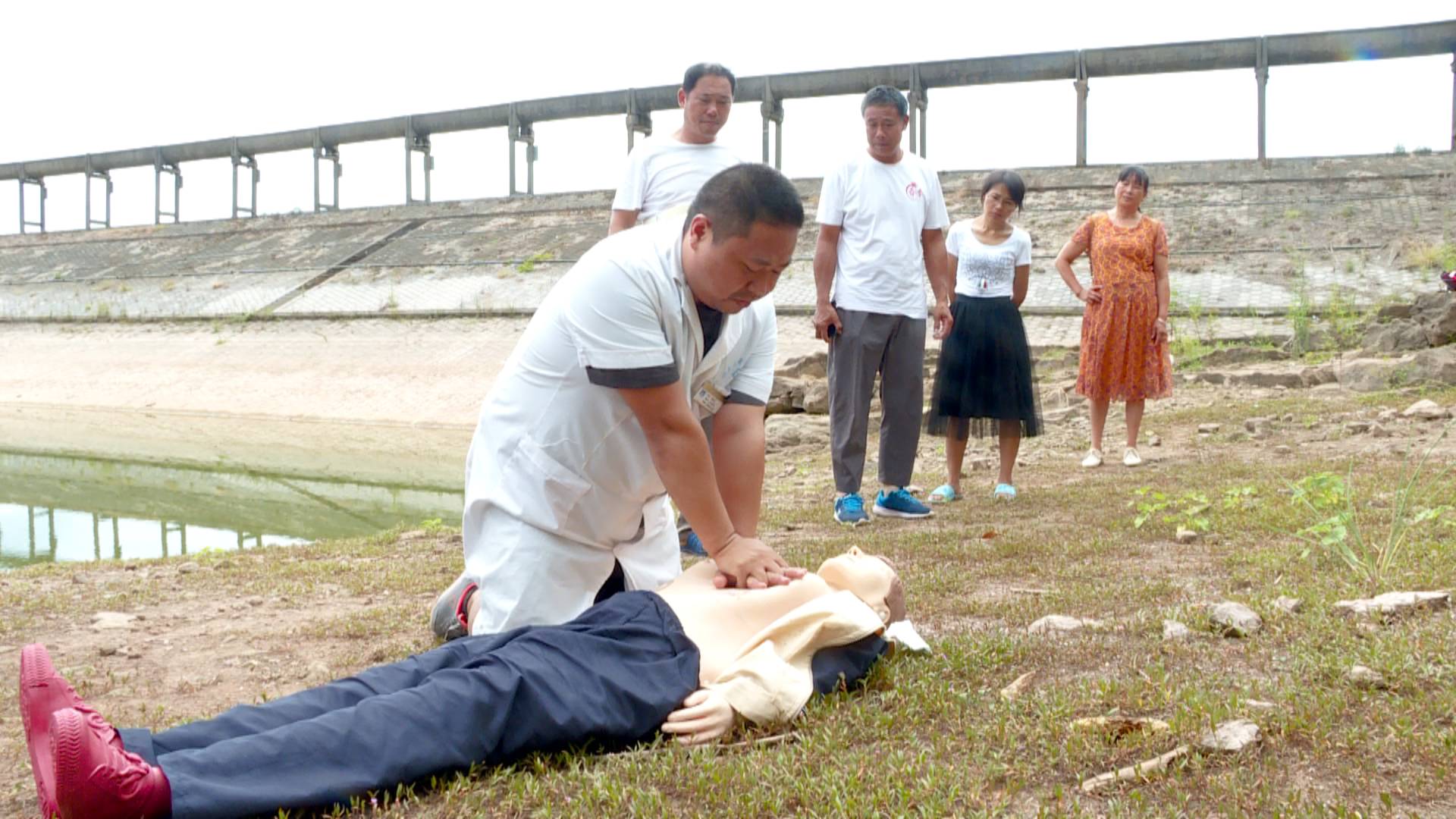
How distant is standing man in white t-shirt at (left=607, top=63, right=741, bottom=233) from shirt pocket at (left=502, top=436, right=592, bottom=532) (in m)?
2.28

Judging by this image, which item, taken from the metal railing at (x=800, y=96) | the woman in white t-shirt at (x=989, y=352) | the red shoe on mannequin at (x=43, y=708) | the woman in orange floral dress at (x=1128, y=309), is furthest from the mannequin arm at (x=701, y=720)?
the metal railing at (x=800, y=96)

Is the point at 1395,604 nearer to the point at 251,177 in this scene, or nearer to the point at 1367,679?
the point at 1367,679

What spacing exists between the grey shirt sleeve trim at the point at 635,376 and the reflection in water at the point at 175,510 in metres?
A: 4.55

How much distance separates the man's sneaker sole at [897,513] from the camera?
19.7ft

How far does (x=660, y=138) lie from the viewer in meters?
5.32

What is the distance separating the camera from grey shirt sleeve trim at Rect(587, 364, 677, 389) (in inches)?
115

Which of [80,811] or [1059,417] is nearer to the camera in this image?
[80,811]

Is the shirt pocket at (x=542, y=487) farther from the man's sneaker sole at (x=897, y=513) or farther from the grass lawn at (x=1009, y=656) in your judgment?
the man's sneaker sole at (x=897, y=513)

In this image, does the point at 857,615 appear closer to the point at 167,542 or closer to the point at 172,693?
the point at 172,693

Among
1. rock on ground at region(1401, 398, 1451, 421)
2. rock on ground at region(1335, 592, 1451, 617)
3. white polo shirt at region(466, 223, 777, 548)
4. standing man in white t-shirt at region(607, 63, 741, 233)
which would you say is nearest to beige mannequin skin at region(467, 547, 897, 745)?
white polo shirt at region(466, 223, 777, 548)

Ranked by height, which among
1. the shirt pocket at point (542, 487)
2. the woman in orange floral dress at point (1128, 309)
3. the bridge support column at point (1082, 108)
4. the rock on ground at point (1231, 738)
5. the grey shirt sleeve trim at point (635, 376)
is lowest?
the rock on ground at point (1231, 738)

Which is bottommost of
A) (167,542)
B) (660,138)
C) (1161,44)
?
(167,542)

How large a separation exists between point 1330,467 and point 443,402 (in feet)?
38.5

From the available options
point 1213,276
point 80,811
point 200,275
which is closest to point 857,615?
point 80,811
